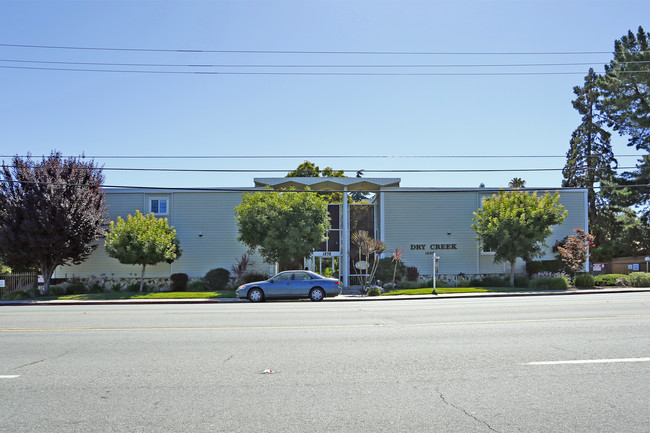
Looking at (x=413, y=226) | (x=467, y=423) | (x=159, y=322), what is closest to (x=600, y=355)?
(x=467, y=423)

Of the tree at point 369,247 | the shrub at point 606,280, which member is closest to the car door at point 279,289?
the tree at point 369,247

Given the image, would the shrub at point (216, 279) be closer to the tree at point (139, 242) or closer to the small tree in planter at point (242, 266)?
the small tree in planter at point (242, 266)

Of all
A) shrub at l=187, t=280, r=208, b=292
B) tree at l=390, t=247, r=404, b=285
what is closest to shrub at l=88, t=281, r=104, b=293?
shrub at l=187, t=280, r=208, b=292

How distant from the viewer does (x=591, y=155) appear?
4919 centimetres

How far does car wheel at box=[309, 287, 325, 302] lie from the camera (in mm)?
22297

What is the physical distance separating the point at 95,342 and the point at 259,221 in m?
17.7

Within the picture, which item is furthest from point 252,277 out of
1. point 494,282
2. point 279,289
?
point 494,282

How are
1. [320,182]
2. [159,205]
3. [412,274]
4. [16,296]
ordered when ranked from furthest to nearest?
1. [159,205]
2. [412,274]
3. [320,182]
4. [16,296]

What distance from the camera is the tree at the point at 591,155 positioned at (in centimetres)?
4884

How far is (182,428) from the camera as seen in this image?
4.83 m

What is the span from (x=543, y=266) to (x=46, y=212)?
28642mm

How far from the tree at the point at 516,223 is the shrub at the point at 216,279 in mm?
15241

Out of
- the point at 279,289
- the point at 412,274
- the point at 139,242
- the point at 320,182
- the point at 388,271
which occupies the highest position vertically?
the point at 320,182

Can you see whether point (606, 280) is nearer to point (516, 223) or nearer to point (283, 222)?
point (516, 223)
